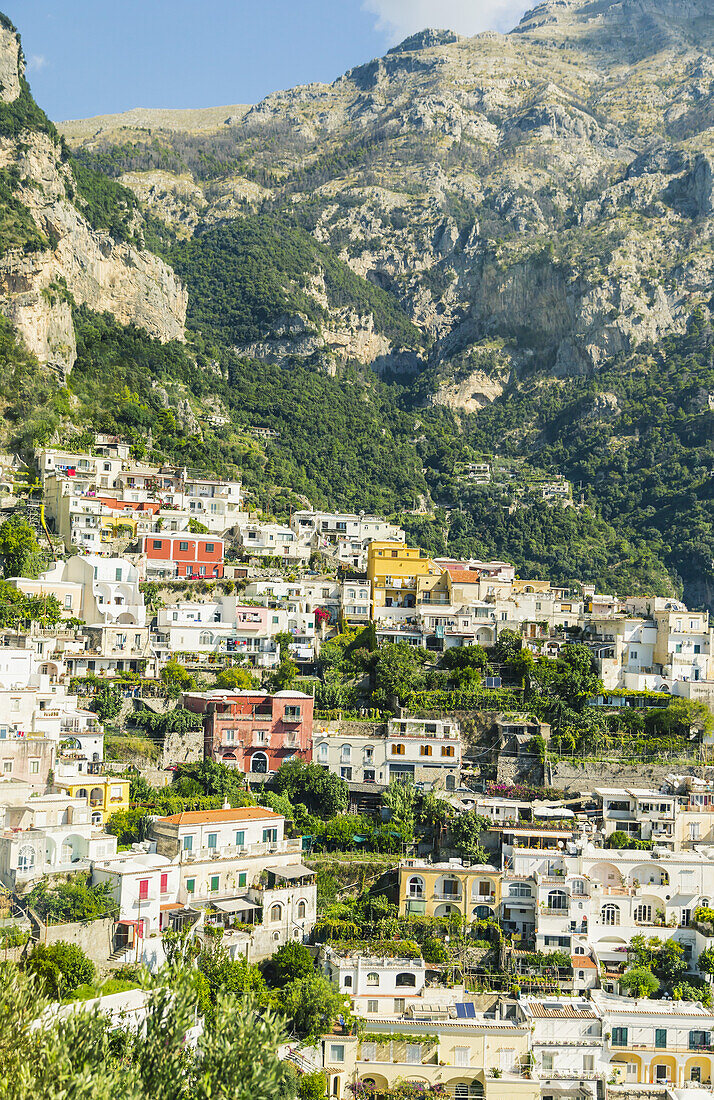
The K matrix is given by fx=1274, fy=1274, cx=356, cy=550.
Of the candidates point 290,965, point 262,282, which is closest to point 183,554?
point 290,965

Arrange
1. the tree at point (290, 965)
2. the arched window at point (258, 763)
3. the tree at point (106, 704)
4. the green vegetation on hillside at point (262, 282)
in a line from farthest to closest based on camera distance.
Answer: the green vegetation on hillside at point (262, 282)
the arched window at point (258, 763)
the tree at point (106, 704)
the tree at point (290, 965)

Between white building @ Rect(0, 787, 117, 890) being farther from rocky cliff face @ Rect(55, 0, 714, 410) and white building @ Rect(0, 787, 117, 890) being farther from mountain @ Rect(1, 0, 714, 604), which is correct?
rocky cliff face @ Rect(55, 0, 714, 410)

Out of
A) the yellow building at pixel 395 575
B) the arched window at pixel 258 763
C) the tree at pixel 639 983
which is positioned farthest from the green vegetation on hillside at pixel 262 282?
the tree at pixel 639 983

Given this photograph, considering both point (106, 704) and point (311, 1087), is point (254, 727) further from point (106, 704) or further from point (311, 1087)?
point (311, 1087)

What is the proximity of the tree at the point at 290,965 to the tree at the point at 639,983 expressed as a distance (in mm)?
11111

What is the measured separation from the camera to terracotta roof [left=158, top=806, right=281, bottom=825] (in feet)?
151

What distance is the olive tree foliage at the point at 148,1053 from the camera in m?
24.9

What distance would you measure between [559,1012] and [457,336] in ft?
420

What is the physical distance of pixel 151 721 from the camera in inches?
2167

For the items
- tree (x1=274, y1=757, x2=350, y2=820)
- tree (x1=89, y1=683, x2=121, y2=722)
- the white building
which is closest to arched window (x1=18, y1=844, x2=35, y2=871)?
the white building

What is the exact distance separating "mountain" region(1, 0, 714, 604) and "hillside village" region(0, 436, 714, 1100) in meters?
22.9

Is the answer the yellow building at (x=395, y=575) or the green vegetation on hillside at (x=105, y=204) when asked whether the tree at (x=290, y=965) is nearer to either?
the yellow building at (x=395, y=575)

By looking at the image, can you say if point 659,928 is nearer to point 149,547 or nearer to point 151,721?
point 151,721

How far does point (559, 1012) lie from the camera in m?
41.5
